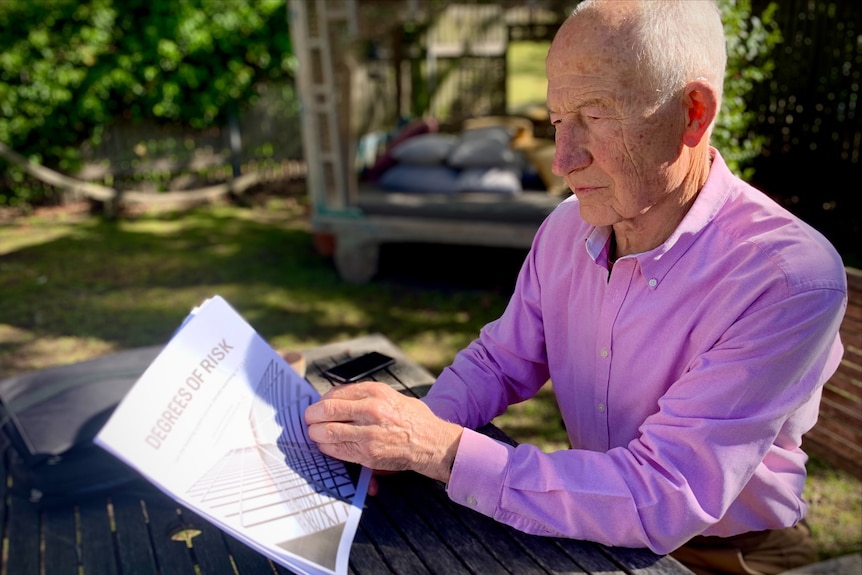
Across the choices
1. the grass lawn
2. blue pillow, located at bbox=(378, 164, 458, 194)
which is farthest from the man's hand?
blue pillow, located at bbox=(378, 164, 458, 194)

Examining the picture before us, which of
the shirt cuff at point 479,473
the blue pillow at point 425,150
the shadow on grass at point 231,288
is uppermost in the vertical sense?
the shirt cuff at point 479,473

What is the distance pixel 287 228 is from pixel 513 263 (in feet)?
8.72

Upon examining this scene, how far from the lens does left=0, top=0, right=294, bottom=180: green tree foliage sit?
7707mm

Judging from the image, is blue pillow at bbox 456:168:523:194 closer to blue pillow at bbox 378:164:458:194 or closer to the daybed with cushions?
the daybed with cushions

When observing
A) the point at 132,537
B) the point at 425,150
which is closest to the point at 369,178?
the point at 425,150

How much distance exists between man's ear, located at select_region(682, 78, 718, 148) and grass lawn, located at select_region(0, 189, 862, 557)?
90.6 inches

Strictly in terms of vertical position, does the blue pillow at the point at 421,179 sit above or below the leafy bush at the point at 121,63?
below

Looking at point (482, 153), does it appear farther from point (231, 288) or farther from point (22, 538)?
point (22, 538)

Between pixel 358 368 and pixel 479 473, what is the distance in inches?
24.1

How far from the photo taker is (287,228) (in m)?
7.82

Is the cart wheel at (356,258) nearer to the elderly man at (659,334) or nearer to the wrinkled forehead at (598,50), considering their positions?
the elderly man at (659,334)

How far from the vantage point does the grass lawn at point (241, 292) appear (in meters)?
4.71

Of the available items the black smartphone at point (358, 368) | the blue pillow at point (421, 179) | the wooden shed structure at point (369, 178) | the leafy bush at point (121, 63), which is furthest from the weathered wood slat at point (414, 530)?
the leafy bush at point (121, 63)

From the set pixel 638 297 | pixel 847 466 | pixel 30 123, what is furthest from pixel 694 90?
pixel 30 123
